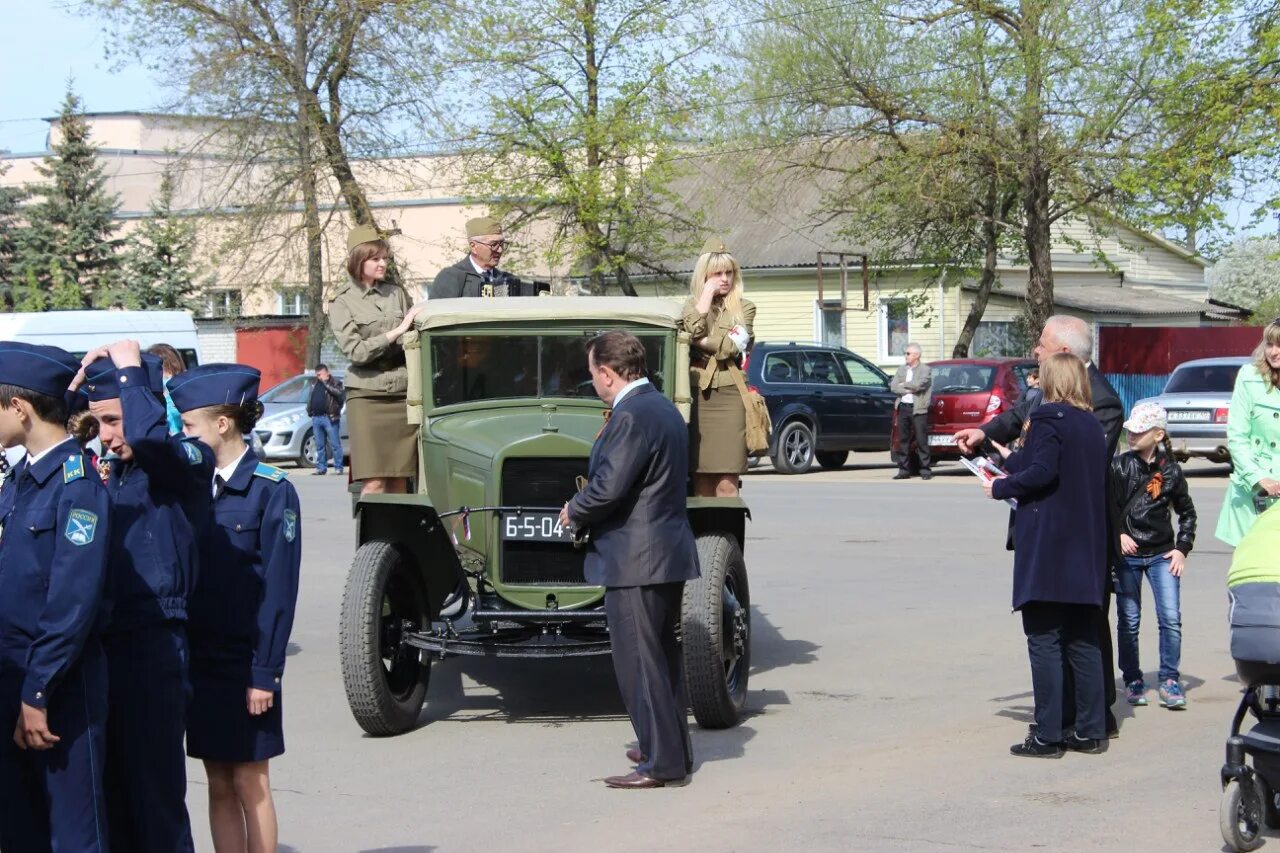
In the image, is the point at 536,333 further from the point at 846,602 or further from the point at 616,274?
the point at 616,274

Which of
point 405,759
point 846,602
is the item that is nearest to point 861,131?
point 846,602

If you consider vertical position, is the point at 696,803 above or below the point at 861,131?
below

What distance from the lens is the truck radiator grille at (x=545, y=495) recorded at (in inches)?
325

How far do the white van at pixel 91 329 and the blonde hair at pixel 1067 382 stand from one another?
16.3 metres

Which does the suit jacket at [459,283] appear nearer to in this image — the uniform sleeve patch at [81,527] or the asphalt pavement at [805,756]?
the asphalt pavement at [805,756]

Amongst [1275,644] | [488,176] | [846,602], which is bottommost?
[846,602]

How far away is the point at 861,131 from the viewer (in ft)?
109

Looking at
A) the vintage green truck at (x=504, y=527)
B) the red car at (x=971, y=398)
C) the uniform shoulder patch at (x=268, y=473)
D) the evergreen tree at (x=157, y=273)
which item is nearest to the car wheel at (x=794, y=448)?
the red car at (x=971, y=398)

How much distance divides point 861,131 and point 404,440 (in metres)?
25.4

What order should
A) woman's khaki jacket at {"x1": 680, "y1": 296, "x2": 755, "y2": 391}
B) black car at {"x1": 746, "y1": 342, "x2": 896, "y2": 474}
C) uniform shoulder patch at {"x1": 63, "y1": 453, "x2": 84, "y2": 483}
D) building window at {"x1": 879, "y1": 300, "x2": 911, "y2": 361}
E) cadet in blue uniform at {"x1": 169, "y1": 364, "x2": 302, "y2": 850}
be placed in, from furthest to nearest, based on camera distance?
building window at {"x1": 879, "y1": 300, "x2": 911, "y2": 361}, black car at {"x1": 746, "y1": 342, "x2": 896, "y2": 474}, woman's khaki jacket at {"x1": 680, "y1": 296, "x2": 755, "y2": 391}, cadet in blue uniform at {"x1": 169, "y1": 364, "x2": 302, "y2": 850}, uniform shoulder patch at {"x1": 63, "y1": 453, "x2": 84, "y2": 483}

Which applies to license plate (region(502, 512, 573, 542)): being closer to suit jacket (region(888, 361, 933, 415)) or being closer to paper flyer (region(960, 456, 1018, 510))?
paper flyer (region(960, 456, 1018, 510))

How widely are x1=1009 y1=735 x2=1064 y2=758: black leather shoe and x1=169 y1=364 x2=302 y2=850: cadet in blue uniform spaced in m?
3.59

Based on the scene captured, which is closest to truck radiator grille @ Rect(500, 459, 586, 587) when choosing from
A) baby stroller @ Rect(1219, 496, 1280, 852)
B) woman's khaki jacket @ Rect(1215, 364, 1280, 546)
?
woman's khaki jacket @ Rect(1215, 364, 1280, 546)

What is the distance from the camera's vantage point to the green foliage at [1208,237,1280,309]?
86.4 m
